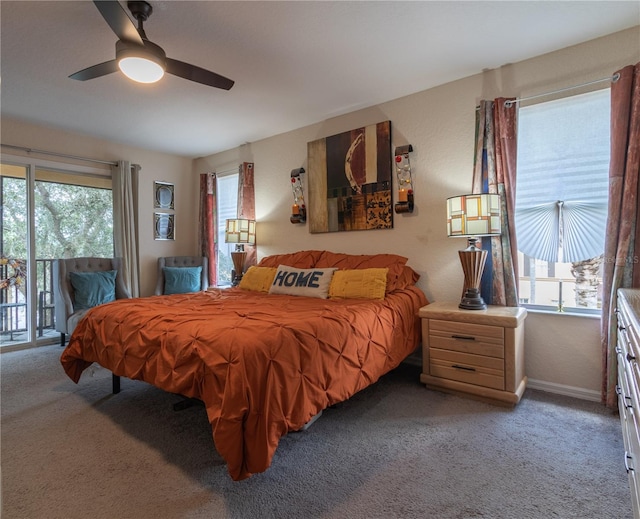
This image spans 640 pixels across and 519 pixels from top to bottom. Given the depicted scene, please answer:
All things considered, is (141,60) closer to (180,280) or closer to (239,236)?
(239,236)

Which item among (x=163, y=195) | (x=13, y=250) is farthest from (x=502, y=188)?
(x=13, y=250)

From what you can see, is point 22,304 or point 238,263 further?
point 238,263

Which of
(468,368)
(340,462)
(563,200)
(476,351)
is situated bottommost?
(340,462)

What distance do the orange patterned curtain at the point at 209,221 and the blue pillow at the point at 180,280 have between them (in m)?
0.31

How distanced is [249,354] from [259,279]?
2.13 metres

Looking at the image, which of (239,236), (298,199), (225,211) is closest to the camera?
(298,199)

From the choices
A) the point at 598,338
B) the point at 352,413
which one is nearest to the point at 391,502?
the point at 352,413

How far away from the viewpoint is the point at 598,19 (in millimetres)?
2178

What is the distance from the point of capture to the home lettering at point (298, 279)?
3.08 m

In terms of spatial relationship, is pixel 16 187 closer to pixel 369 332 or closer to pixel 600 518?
pixel 369 332

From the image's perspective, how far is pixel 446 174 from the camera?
303 centimetres

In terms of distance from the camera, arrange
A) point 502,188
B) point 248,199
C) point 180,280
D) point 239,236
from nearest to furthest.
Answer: point 502,188, point 239,236, point 248,199, point 180,280

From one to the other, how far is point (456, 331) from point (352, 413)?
95 cm

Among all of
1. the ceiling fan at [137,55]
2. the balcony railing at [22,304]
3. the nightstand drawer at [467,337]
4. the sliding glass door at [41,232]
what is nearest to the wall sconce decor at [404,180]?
the nightstand drawer at [467,337]
